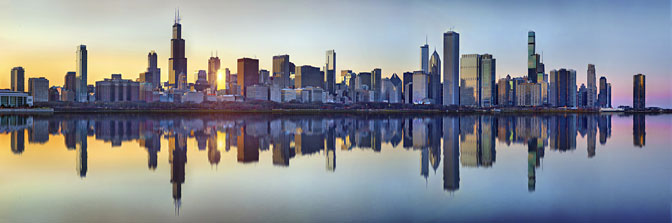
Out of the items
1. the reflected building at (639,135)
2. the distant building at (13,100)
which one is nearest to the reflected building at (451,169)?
the reflected building at (639,135)

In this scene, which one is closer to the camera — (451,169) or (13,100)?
(451,169)

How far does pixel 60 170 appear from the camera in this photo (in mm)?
19594

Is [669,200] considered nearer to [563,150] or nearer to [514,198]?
[514,198]

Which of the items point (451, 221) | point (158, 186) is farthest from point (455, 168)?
point (158, 186)

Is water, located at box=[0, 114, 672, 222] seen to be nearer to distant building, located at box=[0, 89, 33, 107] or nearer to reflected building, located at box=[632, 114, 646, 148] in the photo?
reflected building, located at box=[632, 114, 646, 148]

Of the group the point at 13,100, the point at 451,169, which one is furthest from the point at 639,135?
the point at 13,100

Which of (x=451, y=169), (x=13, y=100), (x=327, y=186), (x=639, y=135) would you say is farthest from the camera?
(x=13, y=100)

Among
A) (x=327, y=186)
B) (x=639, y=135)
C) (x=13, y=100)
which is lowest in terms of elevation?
(x=327, y=186)

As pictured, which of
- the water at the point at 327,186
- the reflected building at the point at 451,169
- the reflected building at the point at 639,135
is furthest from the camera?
the reflected building at the point at 639,135

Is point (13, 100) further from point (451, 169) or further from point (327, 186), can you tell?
point (451, 169)

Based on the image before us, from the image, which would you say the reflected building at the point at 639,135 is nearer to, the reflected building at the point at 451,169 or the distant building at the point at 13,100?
the reflected building at the point at 451,169

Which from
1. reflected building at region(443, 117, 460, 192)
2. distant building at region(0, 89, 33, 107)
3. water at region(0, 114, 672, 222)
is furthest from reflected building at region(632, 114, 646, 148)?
distant building at region(0, 89, 33, 107)

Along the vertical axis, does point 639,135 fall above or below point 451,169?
above

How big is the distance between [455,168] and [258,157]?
10.8m
